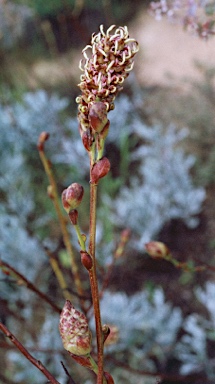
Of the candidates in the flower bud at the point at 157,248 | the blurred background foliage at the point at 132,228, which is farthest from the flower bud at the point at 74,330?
the blurred background foliage at the point at 132,228

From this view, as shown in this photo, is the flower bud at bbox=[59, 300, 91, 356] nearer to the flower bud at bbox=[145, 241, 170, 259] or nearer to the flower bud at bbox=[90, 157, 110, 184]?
the flower bud at bbox=[90, 157, 110, 184]

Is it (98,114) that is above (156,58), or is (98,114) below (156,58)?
below

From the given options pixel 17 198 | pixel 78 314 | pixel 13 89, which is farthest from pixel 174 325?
pixel 13 89

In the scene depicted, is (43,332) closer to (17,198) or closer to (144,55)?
(17,198)

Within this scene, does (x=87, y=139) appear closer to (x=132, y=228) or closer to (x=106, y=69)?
(x=106, y=69)

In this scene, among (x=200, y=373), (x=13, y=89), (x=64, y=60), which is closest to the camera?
(x=200, y=373)

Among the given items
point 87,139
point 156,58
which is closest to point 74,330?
point 87,139
